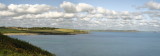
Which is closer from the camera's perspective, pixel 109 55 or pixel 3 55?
pixel 3 55

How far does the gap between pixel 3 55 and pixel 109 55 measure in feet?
183

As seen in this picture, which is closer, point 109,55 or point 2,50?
point 2,50

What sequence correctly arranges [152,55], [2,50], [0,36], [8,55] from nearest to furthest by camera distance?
[8,55] → [2,50] → [0,36] → [152,55]

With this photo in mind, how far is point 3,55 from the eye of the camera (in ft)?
64.0

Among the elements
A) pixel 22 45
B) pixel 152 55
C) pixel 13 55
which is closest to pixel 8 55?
pixel 13 55

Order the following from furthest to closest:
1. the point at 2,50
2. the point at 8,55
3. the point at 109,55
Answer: the point at 109,55, the point at 2,50, the point at 8,55

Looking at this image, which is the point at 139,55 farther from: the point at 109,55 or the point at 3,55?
the point at 3,55

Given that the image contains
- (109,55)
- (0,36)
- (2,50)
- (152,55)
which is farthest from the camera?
(152,55)

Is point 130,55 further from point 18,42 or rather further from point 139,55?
point 18,42

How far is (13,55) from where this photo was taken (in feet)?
64.1

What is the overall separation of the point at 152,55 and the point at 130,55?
9.49 meters

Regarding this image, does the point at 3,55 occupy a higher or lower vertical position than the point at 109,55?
higher

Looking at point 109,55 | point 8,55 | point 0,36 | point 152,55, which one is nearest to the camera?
point 8,55

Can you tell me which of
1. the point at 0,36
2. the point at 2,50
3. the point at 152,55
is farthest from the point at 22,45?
the point at 152,55
